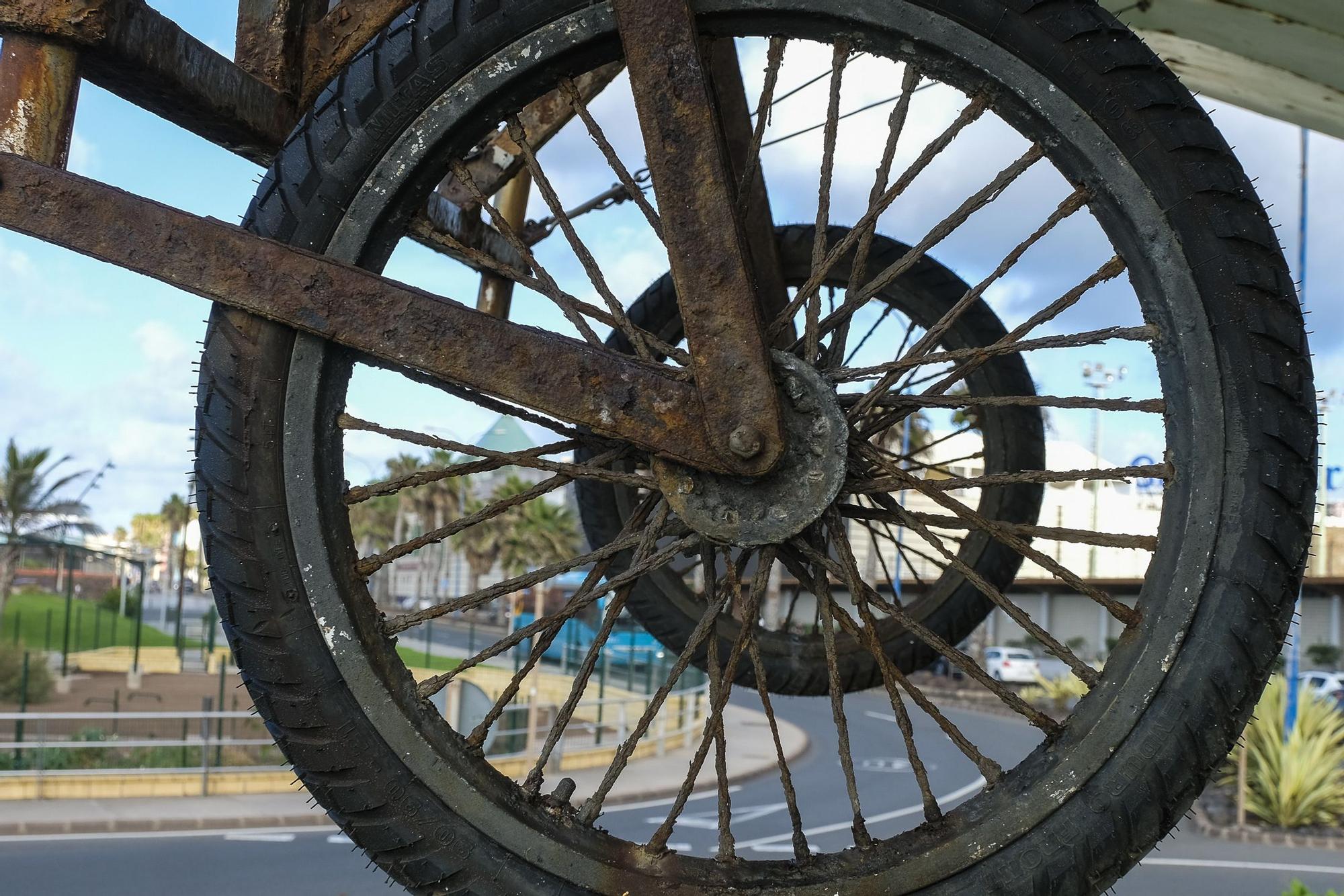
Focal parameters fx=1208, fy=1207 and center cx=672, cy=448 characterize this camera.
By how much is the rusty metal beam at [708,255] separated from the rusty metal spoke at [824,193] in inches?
6.5

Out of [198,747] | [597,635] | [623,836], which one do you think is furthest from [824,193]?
[198,747]

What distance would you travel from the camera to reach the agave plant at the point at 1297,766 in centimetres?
1594

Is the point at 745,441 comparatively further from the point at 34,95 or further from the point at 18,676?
the point at 18,676

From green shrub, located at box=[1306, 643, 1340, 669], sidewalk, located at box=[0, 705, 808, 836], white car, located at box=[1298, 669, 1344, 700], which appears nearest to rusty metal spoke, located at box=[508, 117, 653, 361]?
sidewalk, located at box=[0, 705, 808, 836]

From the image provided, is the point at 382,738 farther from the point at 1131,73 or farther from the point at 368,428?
the point at 1131,73

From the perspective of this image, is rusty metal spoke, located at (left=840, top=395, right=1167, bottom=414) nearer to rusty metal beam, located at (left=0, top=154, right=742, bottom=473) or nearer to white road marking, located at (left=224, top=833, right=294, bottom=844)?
rusty metal beam, located at (left=0, top=154, right=742, bottom=473)

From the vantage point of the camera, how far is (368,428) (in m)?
2.04

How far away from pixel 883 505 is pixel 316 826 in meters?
16.4

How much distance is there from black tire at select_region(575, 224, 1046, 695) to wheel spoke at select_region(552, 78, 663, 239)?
4.22ft

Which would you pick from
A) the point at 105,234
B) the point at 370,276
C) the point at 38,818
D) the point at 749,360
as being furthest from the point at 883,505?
the point at 38,818

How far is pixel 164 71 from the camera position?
2.18 metres

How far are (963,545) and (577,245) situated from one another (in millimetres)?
1699

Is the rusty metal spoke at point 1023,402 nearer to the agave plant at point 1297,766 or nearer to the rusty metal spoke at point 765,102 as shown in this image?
the rusty metal spoke at point 765,102

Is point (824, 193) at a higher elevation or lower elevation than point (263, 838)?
higher
